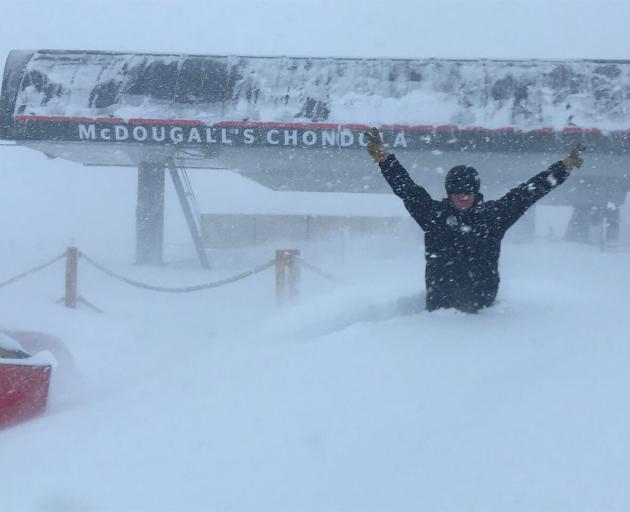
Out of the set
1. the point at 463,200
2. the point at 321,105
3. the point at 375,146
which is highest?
the point at 321,105

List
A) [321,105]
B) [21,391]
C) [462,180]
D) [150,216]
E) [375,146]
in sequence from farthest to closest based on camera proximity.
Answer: [150,216], [321,105], [375,146], [462,180], [21,391]

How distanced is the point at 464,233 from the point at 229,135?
36.3 ft

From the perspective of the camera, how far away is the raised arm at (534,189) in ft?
14.9

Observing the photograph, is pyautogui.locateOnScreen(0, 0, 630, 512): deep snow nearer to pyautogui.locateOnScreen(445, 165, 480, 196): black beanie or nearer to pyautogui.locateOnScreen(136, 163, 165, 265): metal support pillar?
pyautogui.locateOnScreen(445, 165, 480, 196): black beanie

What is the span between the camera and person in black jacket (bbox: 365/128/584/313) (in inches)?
180

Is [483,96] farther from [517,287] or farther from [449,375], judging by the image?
[449,375]

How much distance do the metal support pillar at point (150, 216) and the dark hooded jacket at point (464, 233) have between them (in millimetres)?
13687

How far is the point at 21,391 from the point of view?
438cm

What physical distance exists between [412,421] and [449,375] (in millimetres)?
500

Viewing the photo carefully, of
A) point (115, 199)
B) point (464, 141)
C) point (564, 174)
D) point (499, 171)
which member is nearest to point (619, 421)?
point (564, 174)

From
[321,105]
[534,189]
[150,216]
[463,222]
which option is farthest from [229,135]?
[534,189]

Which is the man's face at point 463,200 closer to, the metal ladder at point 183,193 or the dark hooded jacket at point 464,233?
the dark hooded jacket at point 464,233

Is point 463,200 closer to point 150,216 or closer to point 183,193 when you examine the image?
point 183,193

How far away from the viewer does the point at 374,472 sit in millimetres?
2756
